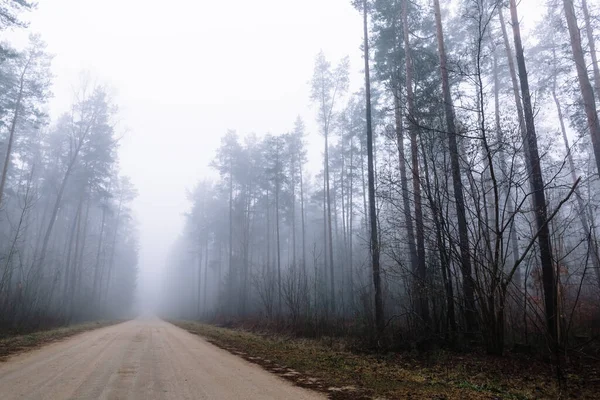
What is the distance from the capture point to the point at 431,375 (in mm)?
6070

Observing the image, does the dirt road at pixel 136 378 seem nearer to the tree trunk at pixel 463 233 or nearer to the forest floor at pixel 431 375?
the forest floor at pixel 431 375

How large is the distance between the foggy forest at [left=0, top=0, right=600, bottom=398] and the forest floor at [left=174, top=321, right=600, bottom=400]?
49cm

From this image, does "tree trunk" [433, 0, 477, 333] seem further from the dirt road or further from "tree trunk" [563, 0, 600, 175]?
"tree trunk" [563, 0, 600, 175]

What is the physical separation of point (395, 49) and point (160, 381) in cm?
1372

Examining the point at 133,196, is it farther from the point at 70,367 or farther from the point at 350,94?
the point at 70,367

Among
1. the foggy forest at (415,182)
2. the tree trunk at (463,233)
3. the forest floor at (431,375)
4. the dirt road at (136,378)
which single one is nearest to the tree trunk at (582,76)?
the foggy forest at (415,182)

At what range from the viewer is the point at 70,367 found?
5656mm

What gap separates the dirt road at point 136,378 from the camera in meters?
4.02

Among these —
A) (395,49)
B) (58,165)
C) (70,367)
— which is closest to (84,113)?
(58,165)

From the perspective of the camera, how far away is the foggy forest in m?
6.73

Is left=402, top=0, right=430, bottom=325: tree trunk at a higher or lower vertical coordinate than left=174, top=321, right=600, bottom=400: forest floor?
higher

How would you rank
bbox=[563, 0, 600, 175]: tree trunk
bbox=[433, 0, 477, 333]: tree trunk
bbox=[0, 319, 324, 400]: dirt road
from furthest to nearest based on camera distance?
bbox=[563, 0, 600, 175]: tree trunk, bbox=[433, 0, 477, 333]: tree trunk, bbox=[0, 319, 324, 400]: dirt road

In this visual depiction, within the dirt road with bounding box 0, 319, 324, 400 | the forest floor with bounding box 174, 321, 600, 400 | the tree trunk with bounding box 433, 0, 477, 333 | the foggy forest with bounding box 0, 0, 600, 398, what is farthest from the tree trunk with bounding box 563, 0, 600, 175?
the dirt road with bounding box 0, 319, 324, 400

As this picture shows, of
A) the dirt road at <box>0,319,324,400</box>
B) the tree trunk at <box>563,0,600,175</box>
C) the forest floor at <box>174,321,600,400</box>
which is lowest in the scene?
the forest floor at <box>174,321,600,400</box>
